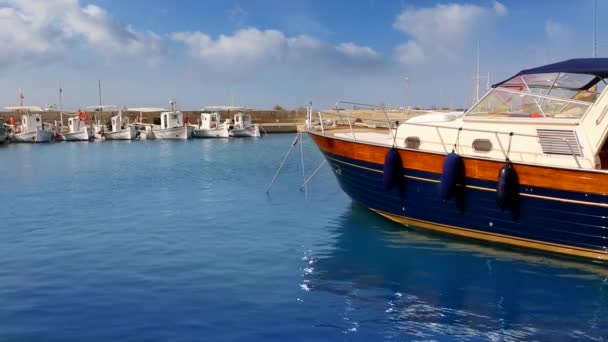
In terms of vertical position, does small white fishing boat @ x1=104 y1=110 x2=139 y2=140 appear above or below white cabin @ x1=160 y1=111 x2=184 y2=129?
below

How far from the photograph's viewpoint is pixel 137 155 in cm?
3462

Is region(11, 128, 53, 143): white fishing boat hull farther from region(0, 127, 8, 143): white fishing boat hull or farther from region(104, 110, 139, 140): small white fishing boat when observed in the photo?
region(104, 110, 139, 140): small white fishing boat

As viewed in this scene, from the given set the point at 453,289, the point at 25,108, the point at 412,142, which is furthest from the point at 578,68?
the point at 25,108

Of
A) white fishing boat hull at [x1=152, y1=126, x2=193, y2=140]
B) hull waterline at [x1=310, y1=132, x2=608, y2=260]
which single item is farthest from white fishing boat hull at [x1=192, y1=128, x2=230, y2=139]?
hull waterline at [x1=310, y1=132, x2=608, y2=260]

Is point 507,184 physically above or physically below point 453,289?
above

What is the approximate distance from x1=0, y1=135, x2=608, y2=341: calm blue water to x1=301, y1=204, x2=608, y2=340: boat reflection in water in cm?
3

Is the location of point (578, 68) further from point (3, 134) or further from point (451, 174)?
point (3, 134)

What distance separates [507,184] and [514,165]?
0.36 m

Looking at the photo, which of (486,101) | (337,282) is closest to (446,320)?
(337,282)

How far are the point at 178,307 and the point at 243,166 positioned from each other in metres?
19.3

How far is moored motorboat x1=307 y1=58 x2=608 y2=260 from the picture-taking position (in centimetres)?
911

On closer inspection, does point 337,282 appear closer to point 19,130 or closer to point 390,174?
point 390,174

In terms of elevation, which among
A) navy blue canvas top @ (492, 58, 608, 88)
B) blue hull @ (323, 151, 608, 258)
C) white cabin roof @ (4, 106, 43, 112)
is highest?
white cabin roof @ (4, 106, 43, 112)

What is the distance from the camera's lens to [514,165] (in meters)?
9.38
